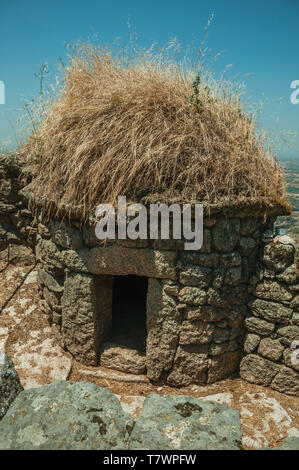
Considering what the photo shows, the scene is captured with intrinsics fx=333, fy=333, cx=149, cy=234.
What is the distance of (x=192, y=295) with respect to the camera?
12.2 ft

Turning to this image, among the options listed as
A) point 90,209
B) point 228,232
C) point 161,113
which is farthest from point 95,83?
point 228,232

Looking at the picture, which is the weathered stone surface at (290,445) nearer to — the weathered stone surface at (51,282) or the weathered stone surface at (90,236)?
the weathered stone surface at (90,236)

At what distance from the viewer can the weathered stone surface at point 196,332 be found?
12.6ft

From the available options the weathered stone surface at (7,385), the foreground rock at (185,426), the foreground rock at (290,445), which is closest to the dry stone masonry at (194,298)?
the weathered stone surface at (7,385)

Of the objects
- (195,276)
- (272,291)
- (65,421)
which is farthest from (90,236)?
(65,421)

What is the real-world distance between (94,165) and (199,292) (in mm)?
1829

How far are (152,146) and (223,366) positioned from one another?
279cm

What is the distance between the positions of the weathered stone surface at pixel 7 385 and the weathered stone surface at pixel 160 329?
6.54ft

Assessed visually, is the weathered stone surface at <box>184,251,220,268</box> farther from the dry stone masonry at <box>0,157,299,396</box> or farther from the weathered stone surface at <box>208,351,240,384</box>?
the weathered stone surface at <box>208,351,240,384</box>

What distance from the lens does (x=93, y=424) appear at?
1.55 m

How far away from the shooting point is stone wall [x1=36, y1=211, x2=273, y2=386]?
12.0 feet

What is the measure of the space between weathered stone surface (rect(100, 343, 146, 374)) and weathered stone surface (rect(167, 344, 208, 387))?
0.41m

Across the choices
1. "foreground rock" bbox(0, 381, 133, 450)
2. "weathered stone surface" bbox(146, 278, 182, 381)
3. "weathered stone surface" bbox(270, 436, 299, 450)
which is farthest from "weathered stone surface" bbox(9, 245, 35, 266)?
"weathered stone surface" bbox(270, 436, 299, 450)

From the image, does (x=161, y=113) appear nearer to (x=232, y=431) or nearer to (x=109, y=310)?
(x=109, y=310)
